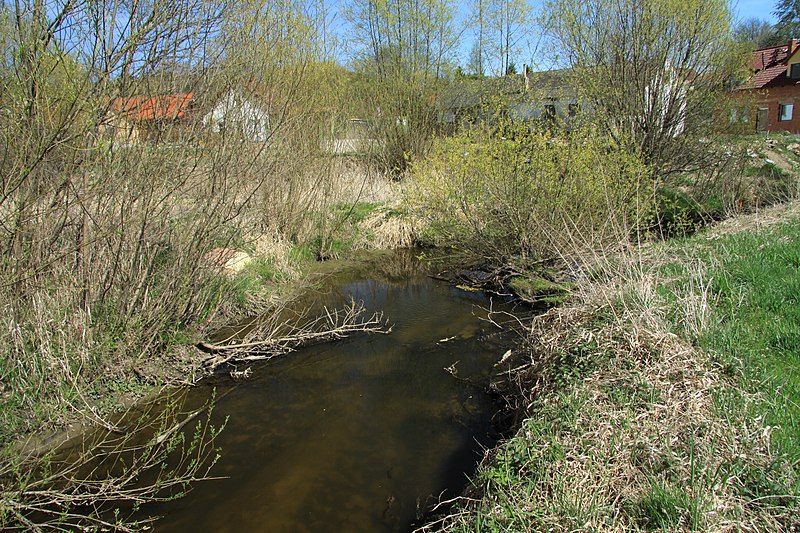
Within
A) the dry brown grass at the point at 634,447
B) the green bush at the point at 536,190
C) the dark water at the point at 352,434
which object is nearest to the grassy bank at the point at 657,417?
the dry brown grass at the point at 634,447

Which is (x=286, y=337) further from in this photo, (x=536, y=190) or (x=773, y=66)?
(x=773, y=66)

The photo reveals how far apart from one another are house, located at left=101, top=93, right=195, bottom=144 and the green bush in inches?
183

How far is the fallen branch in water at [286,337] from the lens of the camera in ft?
20.4

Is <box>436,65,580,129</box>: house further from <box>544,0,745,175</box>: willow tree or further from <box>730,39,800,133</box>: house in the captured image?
<box>730,39,800,133</box>: house

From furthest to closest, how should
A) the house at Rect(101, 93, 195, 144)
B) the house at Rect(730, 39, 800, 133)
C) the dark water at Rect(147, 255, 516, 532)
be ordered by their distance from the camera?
the house at Rect(730, 39, 800, 133)
the house at Rect(101, 93, 195, 144)
the dark water at Rect(147, 255, 516, 532)

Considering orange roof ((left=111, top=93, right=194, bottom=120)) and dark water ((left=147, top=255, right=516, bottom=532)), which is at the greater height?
orange roof ((left=111, top=93, right=194, bottom=120))

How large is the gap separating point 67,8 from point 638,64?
10.1 meters

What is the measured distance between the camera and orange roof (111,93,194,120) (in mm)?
4467

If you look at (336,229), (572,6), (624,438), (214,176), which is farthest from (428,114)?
(624,438)

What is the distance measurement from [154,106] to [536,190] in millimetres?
5433

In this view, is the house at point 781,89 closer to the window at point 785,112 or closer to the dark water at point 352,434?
the window at point 785,112

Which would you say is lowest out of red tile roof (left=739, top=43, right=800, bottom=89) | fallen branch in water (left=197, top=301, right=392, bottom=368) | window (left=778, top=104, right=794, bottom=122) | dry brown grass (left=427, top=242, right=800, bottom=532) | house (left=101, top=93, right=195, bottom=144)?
fallen branch in water (left=197, top=301, right=392, bottom=368)

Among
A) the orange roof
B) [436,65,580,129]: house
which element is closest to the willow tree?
[436,65,580,129]: house

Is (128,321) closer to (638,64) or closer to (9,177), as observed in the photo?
(9,177)
